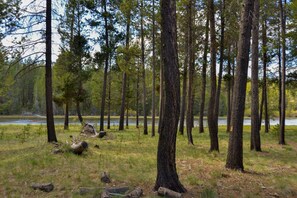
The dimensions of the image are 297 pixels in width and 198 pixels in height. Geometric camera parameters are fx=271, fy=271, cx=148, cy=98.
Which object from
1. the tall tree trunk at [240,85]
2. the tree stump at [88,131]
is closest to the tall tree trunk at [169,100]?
the tall tree trunk at [240,85]

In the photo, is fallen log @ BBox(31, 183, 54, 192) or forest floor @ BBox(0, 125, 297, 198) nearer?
fallen log @ BBox(31, 183, 54, 192)

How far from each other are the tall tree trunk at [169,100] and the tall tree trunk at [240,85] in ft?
8.76

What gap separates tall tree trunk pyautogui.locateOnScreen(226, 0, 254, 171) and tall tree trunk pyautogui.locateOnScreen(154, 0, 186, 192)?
267 cm

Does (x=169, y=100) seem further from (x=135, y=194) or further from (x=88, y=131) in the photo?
(x=88, y=131)

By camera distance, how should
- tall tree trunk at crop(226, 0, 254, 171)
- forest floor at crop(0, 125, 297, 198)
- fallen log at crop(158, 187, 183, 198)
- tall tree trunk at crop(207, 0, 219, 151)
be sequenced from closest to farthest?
fallen log at crop(158, 187, 183, 198) < forest floor at crop(0, 125, 297, 198) < tall tree trunk at crop(226, 0, 254, 171) < tall tree trunk at crop(207, 0, 219, 151)

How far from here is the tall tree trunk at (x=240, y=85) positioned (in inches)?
274

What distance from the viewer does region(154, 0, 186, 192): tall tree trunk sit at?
4941 millimetres

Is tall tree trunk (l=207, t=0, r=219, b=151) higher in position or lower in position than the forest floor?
higher

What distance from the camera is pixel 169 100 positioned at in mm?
4941

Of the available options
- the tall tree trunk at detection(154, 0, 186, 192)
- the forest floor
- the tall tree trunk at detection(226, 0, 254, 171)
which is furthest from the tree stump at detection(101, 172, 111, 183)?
the tall tree trunk at detection(226, 0, 254, 171)

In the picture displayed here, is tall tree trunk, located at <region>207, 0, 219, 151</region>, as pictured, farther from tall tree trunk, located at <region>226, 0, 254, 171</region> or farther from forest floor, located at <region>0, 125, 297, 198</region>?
tall tree trunk, located at <region>226, 0, 254, 171</region>

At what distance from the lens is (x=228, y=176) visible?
21.0 feet

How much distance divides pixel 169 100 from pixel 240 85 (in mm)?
2891

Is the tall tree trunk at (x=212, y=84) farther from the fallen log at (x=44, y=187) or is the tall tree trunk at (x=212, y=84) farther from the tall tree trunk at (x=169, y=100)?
the fallen log at (x=44, y=187)
